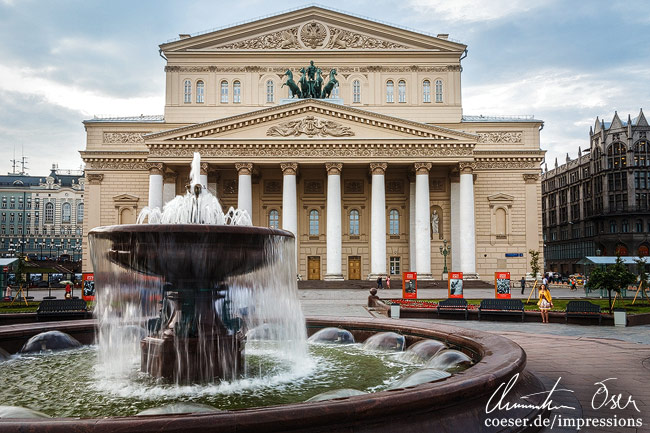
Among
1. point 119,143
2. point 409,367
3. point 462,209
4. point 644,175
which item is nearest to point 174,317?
point 409,367

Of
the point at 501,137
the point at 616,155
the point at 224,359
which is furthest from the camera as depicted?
the point at 616,155

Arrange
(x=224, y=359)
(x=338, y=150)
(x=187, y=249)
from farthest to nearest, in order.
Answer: (x=338, y=150) → (x=224, y=359) → (x=187, y=249)

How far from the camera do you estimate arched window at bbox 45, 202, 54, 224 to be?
112438 millimetres

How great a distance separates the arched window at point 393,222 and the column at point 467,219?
6.23 m

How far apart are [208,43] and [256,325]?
43407 millimetres

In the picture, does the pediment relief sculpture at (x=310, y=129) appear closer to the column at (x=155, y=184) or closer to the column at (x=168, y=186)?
the column at (x=155, y=184)

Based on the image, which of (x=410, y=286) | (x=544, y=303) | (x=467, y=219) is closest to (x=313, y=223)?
(x=467, y=219)

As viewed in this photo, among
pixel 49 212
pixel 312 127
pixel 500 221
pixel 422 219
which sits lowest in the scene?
pixel 422 219

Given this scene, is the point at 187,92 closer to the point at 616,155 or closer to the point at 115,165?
the point at 115,165

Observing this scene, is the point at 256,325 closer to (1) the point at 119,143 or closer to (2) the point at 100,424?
(2) the point at 100,424

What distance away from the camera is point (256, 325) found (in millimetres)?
11273

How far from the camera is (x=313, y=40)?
50.1 m

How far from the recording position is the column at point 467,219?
41.7 meters

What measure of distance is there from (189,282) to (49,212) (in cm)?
11831
